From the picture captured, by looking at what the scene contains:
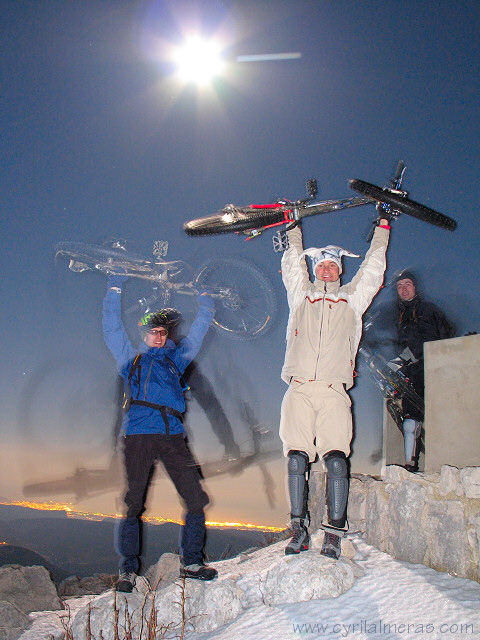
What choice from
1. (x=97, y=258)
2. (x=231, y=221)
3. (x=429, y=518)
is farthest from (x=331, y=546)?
(x=97, y=258)

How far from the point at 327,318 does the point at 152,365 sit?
1.64m

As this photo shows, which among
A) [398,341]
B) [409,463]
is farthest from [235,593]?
[398,341]

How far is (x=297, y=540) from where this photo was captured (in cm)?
333

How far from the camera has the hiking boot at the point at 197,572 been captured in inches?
130

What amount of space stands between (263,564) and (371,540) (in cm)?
100

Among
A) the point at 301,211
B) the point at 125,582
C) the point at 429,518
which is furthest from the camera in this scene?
the point at 301,211

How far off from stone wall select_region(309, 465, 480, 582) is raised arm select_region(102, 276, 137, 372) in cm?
268

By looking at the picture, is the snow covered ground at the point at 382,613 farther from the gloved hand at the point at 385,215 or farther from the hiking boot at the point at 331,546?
the gloved hand at the point at 385,215

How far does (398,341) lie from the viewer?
537 centimetres

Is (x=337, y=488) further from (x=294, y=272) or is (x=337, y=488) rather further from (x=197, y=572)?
(x=294, y=272)

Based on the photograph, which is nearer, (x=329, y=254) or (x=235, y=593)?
(x=235, y=593)

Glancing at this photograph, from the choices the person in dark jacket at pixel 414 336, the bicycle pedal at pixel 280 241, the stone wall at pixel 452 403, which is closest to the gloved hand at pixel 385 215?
the bicycle pedal at pixel 280 241

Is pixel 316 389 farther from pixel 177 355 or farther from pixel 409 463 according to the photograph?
pixel 409 463

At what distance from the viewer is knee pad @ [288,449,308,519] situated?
→ 339 centimetres
